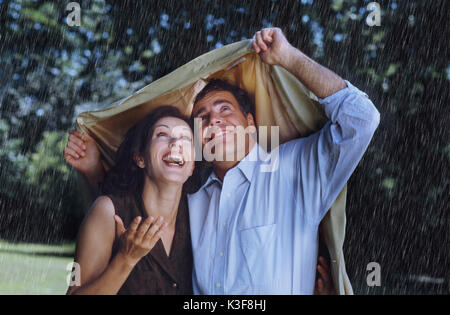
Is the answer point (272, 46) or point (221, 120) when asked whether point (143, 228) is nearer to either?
point (221, 120)

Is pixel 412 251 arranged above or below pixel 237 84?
below

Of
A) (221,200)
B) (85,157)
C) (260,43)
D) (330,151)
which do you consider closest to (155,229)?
(221,200)

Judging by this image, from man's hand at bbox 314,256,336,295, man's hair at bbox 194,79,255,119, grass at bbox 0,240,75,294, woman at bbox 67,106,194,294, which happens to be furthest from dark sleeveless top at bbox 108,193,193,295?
grass at bbox 0,240,75,294

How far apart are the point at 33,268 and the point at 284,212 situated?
7.51 meters

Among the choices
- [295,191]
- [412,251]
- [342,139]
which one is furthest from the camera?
[412,251]

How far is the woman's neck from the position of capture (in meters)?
3.03

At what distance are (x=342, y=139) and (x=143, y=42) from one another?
4792mm

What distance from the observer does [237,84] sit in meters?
3.12

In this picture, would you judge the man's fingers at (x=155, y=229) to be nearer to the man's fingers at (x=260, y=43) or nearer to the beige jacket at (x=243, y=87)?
the beige jacket at (x=243, y=87)

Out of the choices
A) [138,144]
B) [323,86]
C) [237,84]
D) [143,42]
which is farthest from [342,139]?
[143,42]

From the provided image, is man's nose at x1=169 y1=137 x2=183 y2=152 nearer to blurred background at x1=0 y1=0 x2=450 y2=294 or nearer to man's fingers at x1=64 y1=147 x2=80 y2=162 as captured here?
man's fingers at x1=64 y1=147 x2=80 y2=162

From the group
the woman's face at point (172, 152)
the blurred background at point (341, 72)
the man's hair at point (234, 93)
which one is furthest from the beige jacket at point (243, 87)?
the blurred background at point (341, 72)

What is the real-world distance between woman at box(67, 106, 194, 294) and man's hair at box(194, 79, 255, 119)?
0.21 m
